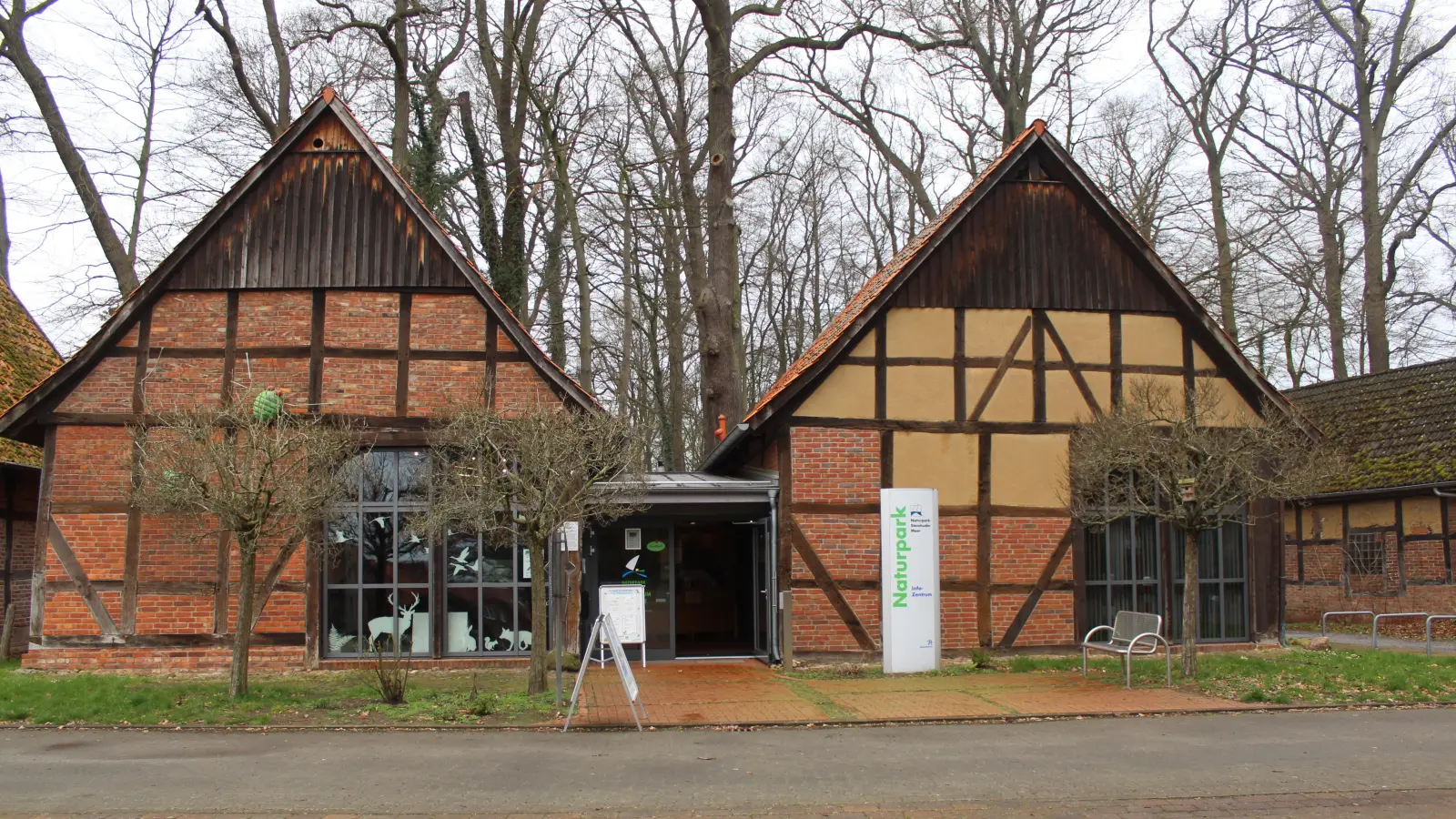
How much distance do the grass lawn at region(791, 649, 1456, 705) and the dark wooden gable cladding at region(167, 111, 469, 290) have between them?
7374 mm

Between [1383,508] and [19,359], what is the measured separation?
78.5 feet

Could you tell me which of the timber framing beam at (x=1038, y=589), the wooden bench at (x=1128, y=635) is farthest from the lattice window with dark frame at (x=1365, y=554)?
the wooden bench at (x=1128, y=635)

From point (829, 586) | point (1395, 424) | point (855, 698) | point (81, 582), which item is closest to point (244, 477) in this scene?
point (81, 582)

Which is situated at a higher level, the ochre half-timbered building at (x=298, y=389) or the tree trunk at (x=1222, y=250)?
the tree trunk at (x=1222, y=250)

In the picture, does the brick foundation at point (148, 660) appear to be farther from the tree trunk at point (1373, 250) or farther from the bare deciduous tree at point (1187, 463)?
the tree trunk at point (1373, 250)

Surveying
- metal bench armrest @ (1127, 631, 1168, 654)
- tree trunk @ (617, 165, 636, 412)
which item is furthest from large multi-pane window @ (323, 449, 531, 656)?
tree trunk @ (617, 165, 636, 412)

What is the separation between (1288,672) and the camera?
1352cm

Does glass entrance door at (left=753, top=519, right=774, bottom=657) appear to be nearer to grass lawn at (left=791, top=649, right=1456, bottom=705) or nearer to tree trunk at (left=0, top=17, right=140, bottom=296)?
grass lawn at (left=791, top=649, right=1456, bottom=705)

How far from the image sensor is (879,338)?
15.4 m

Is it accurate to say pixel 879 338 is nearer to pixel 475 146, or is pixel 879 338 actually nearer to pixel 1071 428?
pixel 1071 428

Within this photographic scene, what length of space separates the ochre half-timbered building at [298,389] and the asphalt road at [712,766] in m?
4.06

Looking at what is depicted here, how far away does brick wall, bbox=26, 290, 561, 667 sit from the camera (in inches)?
569

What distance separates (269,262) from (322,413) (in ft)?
6.93

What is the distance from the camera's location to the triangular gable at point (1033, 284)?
50.3 feet
